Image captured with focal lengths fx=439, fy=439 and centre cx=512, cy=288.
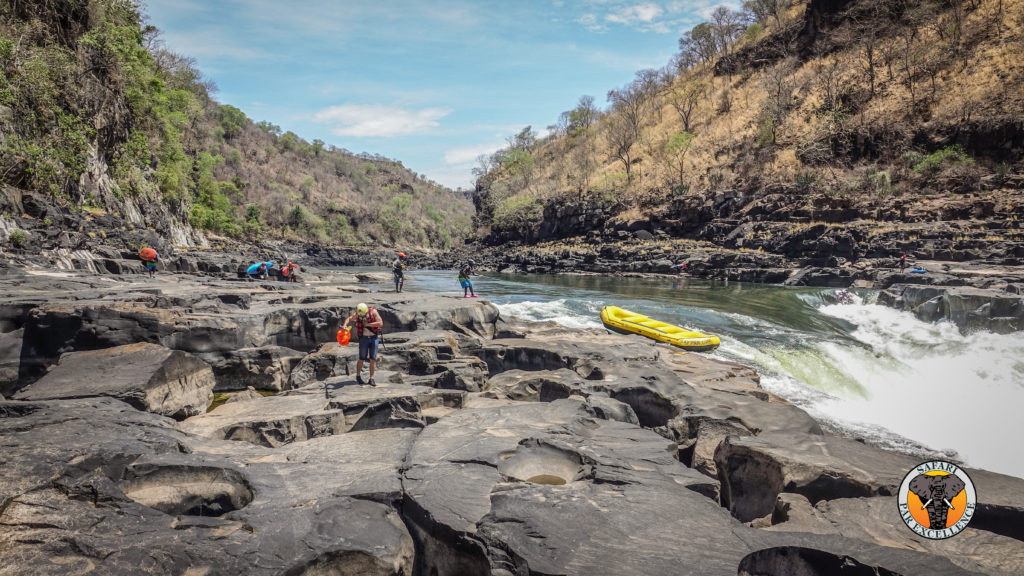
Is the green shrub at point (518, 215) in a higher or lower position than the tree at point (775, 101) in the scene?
lower

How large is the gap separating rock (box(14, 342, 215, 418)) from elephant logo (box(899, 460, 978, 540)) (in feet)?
25.8

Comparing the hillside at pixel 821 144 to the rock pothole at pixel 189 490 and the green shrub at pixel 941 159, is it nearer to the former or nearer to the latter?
the green shrub at pixel 941 159

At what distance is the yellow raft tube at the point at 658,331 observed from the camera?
12.6 meters

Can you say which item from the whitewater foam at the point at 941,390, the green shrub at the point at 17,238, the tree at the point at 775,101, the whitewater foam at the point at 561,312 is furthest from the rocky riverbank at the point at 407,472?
the tree at the point at 775,101

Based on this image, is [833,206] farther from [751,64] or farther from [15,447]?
[15,447]

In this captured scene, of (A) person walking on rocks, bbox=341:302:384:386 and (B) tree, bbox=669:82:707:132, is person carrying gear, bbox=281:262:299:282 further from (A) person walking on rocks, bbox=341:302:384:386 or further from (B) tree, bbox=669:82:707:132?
(B) tree, bbox=669:82:707:132

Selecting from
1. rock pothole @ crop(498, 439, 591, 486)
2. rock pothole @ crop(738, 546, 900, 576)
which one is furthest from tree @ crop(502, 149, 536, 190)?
rock pothole @ crop(738, 546, 900, 576)

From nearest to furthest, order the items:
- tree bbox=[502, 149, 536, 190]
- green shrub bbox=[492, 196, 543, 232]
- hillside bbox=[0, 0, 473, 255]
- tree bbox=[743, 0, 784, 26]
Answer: hillside bbox=[0, 0, 473, 255] → green shrub bbox=[492, 196, 543, 232] → tree bbox=[743, 0, 784, 26] → tree bbox=[502, 149, 536, 190]

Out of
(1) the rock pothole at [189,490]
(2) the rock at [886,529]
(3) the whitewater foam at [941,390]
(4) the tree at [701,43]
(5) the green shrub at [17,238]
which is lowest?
(3) the whitewater foam at [941,390]

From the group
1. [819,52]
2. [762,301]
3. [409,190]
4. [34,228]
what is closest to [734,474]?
[762,301]

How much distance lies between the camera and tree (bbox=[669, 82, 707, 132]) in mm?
57156

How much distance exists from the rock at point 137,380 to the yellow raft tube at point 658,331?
1085 centimetres

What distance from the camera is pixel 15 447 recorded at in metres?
3.56

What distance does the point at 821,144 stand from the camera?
39.1m
